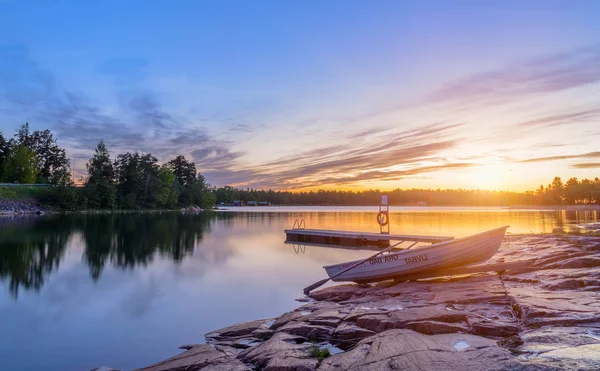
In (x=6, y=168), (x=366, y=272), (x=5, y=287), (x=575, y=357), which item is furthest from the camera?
(x=6, y=168)

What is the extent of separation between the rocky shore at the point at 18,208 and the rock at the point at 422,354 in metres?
81.5

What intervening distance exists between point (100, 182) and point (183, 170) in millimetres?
47290

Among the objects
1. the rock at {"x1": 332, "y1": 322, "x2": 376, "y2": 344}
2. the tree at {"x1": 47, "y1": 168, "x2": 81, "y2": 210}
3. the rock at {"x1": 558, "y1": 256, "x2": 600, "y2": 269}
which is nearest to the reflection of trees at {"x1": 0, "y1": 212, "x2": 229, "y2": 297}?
the rock at {"x1": 332, "y1": 322, "x2": 376, "y2": 344}

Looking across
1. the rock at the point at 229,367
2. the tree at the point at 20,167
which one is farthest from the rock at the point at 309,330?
the tree at the point at 20,167

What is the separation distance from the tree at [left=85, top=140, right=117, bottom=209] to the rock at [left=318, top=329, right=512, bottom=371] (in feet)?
321

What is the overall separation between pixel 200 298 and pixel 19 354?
6.30 meters

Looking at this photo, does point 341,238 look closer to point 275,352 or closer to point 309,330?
point 309,330

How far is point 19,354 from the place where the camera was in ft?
29.7

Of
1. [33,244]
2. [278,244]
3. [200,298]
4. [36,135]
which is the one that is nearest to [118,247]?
[33,244]

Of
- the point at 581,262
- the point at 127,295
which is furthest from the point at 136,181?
the point at 581,262

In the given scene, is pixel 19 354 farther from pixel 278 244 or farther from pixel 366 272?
pixel 278 244

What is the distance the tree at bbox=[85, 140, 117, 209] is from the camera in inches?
3652

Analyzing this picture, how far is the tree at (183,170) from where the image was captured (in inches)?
5512

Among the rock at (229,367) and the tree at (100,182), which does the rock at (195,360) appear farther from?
the tree at (100,182)
